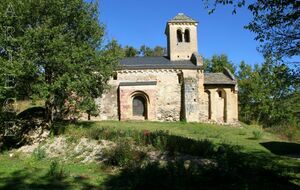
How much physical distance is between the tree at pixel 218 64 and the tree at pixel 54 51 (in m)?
39.0

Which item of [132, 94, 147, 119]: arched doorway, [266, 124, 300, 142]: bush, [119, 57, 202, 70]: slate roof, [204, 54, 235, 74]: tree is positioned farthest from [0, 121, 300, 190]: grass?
[204, 54, 235, 74]: tree

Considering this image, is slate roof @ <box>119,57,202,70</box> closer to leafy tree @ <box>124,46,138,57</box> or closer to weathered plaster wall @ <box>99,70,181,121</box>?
weathered plaster wall @ <box>99,70,181,121</box>

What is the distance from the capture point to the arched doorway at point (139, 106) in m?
37.3

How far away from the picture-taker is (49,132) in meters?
23.0

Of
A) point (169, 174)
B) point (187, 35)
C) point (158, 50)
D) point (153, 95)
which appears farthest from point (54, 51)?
point (158, 50)

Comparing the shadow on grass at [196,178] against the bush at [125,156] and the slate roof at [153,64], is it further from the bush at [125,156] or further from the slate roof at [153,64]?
the slate roof at [153,64]

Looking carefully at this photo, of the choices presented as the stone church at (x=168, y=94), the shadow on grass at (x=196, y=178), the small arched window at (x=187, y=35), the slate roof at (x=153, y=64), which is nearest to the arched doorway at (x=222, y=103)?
the stone church at (x=168, y=94)

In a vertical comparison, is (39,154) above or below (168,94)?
below

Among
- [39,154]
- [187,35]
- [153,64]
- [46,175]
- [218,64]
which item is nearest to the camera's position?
[46,175]

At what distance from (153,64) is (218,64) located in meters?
26.4

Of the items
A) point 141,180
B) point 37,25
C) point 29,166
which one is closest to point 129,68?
point 37,25

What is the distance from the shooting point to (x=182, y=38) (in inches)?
1647

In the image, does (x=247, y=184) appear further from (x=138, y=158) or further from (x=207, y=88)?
(x=207, y=88)

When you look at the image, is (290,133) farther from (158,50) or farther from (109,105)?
(158,50)
